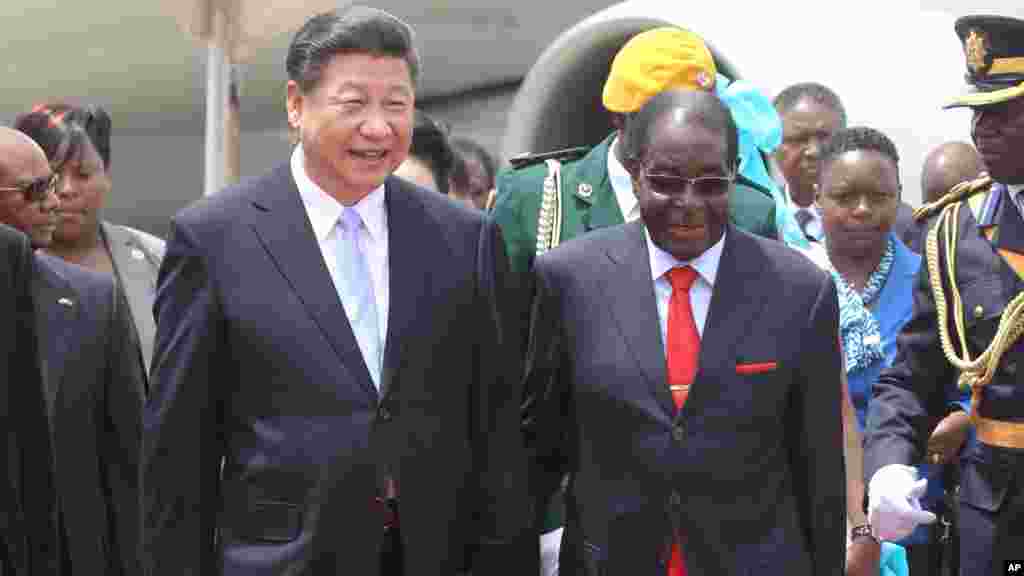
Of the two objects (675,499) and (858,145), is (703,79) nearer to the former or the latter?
(675,499)

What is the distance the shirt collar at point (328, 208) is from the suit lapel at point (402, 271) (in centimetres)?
3

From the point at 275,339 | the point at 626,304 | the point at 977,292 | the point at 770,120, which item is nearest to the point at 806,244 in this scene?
the point at 770,120

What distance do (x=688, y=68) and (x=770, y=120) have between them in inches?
30.1

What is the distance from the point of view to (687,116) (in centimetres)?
363

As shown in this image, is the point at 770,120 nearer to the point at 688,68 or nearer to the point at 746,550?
the point at 688,68

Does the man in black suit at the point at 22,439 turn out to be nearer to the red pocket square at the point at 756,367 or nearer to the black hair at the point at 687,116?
the black hair at the point at 687,116

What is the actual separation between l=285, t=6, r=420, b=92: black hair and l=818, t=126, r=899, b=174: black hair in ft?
8.60

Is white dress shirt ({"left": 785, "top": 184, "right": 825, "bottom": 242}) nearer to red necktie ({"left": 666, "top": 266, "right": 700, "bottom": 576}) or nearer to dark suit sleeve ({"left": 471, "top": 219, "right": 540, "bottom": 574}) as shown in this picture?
red necktie ({"left": 666, "top": 266, "right": 700, "bottom": 576})

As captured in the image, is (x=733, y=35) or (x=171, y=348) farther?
(x=733, y=35)

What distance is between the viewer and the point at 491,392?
3514 millimetres

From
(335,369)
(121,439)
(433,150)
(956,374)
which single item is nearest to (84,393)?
(121,439)

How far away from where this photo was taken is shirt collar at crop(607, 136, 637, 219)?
4.31m

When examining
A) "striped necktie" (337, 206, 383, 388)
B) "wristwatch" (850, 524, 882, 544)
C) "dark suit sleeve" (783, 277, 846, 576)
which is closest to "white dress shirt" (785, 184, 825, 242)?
"wristwatch" (850, 524, 882, 544)

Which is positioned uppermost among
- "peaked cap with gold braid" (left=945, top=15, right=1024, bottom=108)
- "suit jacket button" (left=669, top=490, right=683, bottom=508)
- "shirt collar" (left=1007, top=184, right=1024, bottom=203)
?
"peaked cap with gold braid" (left=945, top=15, right=1024, bottom=108)
